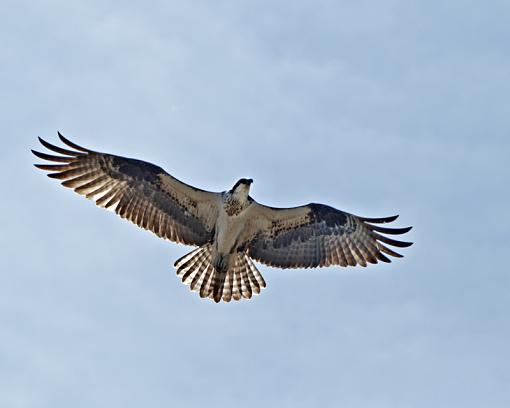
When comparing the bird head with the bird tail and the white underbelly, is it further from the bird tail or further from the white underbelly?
the bird tail

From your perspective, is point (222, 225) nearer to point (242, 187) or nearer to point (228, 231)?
point (228, 231)

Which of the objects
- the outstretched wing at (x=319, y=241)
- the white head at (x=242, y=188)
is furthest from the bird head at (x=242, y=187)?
the outstretched wing at (x=319, y=241)

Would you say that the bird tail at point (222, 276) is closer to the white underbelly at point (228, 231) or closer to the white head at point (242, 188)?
Answer: the white underbelly at point (228, 231)

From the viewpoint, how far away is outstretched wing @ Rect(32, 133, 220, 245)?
2930 centimetres

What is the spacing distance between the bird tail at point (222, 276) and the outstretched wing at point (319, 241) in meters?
0.31

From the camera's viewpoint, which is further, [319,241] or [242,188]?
[319,241]

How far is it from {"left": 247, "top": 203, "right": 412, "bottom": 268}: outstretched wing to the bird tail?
31 centimetres

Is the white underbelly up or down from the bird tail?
up

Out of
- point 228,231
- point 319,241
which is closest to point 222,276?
point 228,231

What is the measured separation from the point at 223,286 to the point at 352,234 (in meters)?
2.64

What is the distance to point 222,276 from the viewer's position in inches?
1185

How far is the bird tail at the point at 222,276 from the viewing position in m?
30.1

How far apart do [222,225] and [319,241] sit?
191cm

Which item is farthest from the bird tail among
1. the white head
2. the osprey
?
the white head
